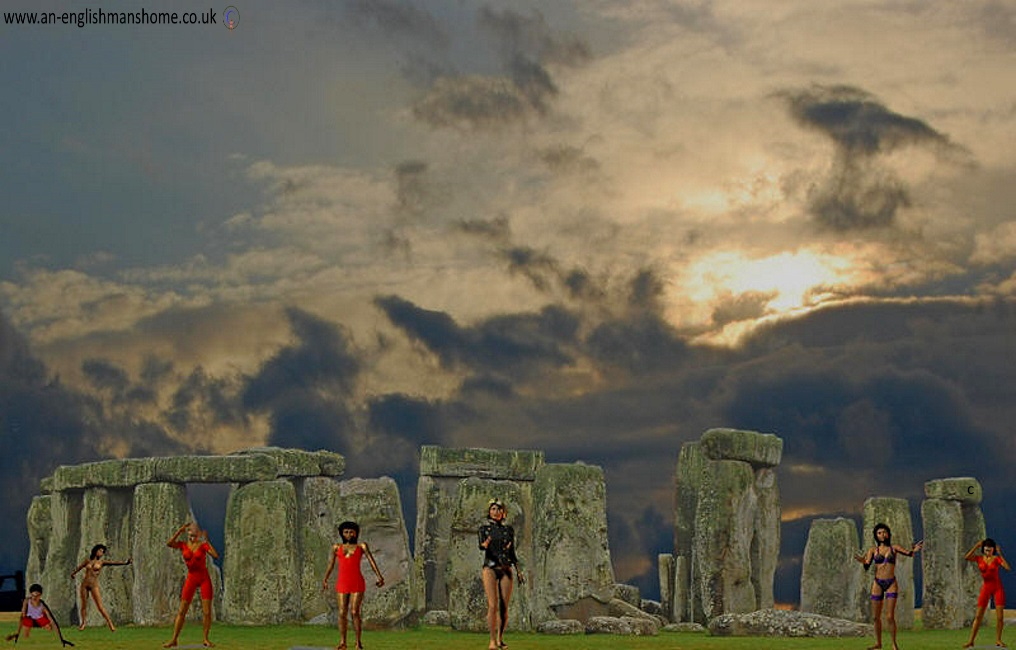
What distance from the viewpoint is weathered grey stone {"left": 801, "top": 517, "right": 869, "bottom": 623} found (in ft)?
97.0

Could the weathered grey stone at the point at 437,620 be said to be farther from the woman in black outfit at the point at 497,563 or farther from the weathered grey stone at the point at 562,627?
the woman in black outfit at the point at 497,563

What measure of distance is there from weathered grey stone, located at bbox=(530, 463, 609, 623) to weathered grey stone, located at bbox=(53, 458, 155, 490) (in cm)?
766

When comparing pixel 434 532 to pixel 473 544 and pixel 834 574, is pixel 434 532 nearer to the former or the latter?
pixel 473 544

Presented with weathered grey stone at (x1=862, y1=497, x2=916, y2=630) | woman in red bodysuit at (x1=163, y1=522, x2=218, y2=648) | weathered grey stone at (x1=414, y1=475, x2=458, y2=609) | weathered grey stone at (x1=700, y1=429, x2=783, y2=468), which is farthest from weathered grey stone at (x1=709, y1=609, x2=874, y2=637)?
woman in red bodysuit at (x1=163, y1=522, x2=218, y2=648)

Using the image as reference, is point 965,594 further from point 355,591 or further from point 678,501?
point 355,591

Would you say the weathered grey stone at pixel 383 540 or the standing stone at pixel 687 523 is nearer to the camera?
the weathered grey stone at pixel 383 540

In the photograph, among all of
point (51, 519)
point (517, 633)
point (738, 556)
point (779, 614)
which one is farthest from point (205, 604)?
point (51, 519)

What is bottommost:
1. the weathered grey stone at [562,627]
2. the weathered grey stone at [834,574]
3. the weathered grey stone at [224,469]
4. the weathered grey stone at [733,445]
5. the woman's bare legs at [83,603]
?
the weathered grey stone at [562,627]

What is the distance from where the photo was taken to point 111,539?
3022 cm

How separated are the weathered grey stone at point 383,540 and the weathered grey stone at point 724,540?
5613mm

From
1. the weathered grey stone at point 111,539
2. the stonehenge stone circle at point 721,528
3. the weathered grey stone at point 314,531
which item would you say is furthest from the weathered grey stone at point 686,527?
the weathered grey stone at point 111,539

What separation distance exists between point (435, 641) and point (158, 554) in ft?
29.3

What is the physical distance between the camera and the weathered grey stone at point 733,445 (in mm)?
27953

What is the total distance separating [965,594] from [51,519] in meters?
16.9
